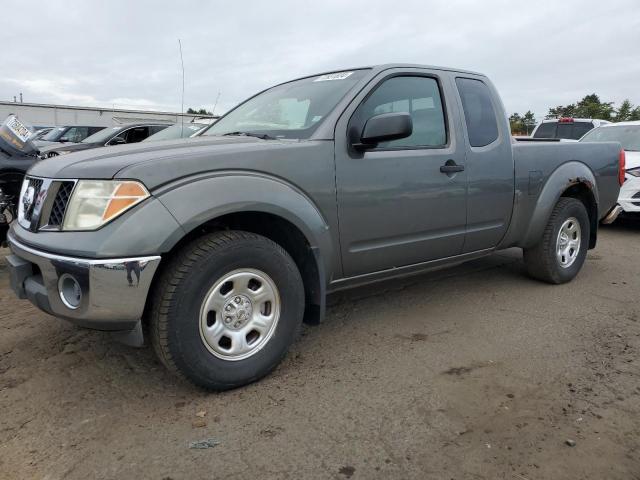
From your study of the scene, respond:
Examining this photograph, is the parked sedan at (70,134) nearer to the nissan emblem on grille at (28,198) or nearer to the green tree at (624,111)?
the nissan emblem on grille at (28,198)

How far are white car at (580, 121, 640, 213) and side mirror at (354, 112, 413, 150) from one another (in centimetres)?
592

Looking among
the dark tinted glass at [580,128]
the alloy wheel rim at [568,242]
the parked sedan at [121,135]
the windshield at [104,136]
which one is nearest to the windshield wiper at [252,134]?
the alloy wheel rim at [568,242]

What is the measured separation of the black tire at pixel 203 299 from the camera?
2402 millimetres

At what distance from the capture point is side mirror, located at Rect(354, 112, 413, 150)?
2.90m

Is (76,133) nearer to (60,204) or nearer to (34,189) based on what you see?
(34,189)

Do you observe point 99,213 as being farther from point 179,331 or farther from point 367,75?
point 367,75

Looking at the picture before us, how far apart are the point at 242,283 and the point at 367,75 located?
65.8 inches

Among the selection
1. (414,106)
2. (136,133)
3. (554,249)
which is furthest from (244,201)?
(136,133)

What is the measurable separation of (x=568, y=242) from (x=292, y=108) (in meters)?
3.02

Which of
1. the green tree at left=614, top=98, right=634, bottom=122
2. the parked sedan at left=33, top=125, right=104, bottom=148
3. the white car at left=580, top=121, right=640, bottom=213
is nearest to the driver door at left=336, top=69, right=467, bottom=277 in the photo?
the white car at left=580, top=121, right=640, bottom=213

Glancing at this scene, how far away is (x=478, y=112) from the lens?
397 cm

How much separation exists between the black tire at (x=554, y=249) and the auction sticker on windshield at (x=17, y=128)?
17.4ft

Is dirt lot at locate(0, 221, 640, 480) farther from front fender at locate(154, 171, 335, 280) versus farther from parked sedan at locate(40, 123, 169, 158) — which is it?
parked sedan at locate(40, 123, 169, 158)

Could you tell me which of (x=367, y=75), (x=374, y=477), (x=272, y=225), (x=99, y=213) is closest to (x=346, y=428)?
(x=374, y=477)
